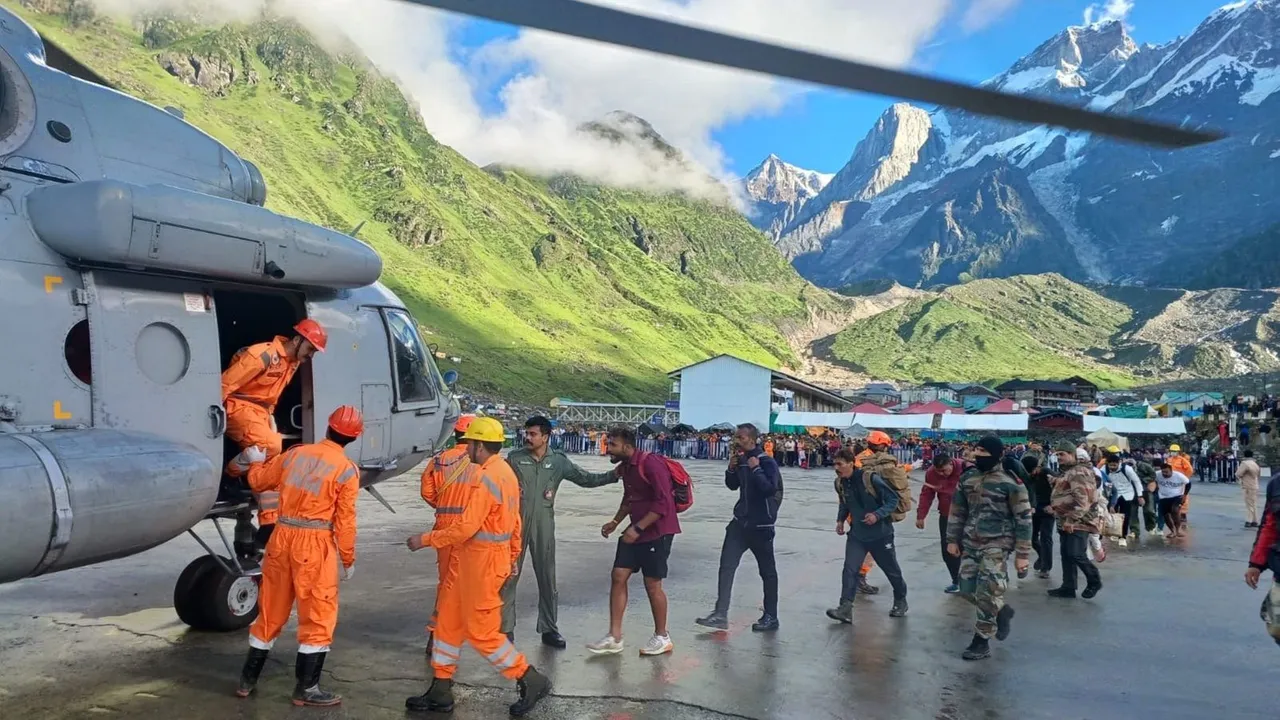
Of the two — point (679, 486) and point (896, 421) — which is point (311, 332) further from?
point (896, 421)

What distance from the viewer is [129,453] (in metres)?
4.98

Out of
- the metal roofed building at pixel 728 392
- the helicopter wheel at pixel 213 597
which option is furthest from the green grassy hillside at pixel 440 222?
the helicopter wheel at pixel 213 597

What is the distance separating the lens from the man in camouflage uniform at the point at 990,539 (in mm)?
6547

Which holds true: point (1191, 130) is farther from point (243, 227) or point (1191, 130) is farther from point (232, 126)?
point (232, 126)

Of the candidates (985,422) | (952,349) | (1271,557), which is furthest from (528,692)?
(952,349)

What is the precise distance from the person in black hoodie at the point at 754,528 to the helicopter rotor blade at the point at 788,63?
4911 mm

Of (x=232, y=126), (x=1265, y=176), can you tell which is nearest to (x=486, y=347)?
(x=232, y=126)

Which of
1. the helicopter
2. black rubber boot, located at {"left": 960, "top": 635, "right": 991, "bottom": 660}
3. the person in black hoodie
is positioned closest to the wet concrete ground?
black rubber boot, located at {"left": 960, "top": 635, "right": 991, "bottom": 660}

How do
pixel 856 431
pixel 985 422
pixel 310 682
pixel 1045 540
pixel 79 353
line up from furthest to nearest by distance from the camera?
pixel 856 431, pixel 985 422, pixel 1045 540, pixel 79 353, pixel 310 682

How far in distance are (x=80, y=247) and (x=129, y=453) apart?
4.32 ft

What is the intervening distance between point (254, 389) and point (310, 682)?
90.8 inches

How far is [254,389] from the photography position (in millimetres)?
6211

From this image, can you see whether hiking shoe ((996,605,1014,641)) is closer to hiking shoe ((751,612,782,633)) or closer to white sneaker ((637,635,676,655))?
hiking shoe ((751,612,782,633))

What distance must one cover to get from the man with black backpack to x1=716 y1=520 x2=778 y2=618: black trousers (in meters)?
0.79
